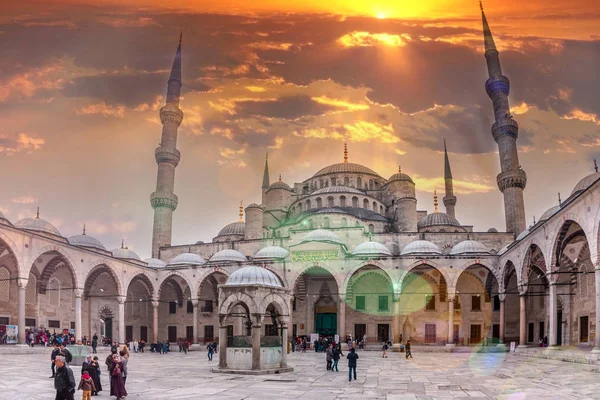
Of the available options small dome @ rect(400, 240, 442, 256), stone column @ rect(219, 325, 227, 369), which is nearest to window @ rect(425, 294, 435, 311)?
small dome @ rect(400, 240, 442, 256)

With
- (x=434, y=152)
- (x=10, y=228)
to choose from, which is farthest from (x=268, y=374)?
(x=434, y=152)

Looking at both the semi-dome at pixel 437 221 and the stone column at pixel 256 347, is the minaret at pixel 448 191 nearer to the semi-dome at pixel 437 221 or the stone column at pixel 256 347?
the semi-dome at pixel 437 221

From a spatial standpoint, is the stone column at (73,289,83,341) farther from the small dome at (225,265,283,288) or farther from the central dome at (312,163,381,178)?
the central dome at (312,163,381,178)

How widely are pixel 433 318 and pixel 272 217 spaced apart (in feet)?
55.2

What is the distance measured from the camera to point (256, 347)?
15969mm

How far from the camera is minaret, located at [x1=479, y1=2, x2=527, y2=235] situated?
38438 millimetres

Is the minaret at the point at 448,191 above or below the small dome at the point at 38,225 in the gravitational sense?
above

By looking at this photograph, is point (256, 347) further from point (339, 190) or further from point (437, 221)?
point (437, 221)

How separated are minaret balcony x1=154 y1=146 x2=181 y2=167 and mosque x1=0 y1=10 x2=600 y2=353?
4.3 inches

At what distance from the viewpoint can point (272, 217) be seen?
151 feet

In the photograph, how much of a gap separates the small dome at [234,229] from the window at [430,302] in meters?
18.5

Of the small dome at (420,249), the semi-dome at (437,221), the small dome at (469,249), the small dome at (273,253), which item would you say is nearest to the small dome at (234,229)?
the small dome at (273,253)

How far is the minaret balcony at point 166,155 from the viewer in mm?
43344

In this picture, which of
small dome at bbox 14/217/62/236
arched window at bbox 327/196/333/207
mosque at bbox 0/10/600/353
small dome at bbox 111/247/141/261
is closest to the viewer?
mosque at bbox 0/10/600/353
